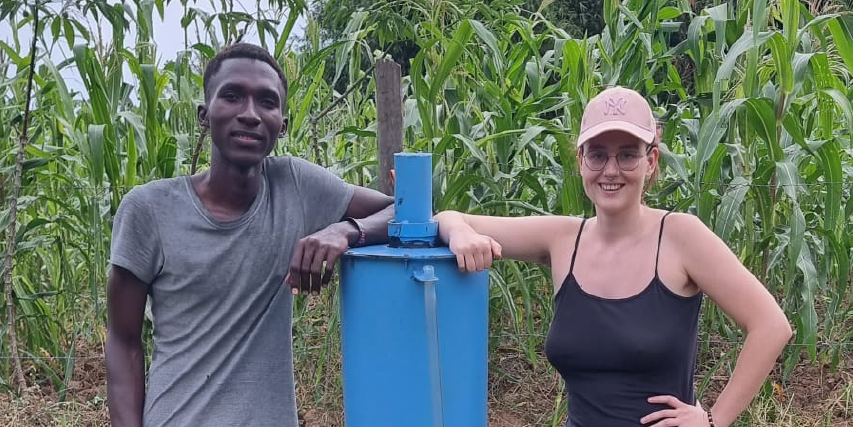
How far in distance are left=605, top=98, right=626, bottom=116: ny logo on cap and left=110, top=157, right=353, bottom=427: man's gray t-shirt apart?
0.71 m

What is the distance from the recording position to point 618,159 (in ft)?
5.17

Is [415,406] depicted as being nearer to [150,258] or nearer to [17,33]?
[150,258]

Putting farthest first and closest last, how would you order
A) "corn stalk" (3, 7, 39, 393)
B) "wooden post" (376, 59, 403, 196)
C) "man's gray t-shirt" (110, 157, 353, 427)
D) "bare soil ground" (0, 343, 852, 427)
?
1. "bare soil ground" (0, 343, 852, 427)
2. "corn stalk" (3, 7, 39, 393)
3. "wooden post" (376, 59, 403, 196)
4. "man's gray t-shirt" (110, 157, 353, 427)

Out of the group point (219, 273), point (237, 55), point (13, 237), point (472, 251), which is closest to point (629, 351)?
point (472, 251)

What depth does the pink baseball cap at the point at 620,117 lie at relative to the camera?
1545mm

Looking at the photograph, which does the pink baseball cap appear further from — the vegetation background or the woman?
the vegetation background

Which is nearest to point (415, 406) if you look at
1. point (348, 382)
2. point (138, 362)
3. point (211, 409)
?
point (348, 382)

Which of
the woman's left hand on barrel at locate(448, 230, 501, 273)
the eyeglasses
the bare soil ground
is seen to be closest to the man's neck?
the woman's left hand on barrel at locate(448, 230, 501, 273)

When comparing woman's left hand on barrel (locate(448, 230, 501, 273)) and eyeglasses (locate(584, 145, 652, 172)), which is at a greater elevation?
eyeglasses (locate(584, 145, 652, 172))

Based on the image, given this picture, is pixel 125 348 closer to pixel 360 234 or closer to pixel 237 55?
pixel 360 234

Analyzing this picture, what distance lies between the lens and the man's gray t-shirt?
1.62 metres

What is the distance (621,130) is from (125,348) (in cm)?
111

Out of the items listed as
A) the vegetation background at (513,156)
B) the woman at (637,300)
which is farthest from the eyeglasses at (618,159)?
the vegetation background at (513,156)

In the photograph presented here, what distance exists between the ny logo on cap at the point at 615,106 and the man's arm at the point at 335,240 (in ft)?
1.80
